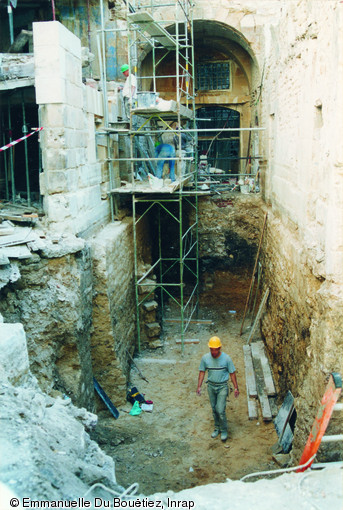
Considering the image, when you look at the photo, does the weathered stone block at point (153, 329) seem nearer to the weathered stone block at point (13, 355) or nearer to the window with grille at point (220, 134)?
the weathered stone block at point (13, 355)

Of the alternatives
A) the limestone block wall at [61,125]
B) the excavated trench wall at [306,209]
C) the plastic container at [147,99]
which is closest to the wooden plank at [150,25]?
the plastic container at [147,99]

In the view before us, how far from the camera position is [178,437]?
7055 millimetres

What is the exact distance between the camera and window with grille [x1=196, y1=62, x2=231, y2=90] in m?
14.9

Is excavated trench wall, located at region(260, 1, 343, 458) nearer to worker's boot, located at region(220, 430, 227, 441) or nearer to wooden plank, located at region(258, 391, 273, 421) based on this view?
wooden plank, located at region(258, 391, 273, 421)

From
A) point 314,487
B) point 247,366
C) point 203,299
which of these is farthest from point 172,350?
point 314,487

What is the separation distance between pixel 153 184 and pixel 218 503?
6.98m

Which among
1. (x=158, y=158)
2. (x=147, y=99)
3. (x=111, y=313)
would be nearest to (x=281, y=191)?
(x=158, y=158)

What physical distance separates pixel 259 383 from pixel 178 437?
72.1 inches

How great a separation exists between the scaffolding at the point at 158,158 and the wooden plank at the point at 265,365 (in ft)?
4.91

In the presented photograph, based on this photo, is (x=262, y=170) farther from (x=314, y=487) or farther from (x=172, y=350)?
(x=314, y=487)

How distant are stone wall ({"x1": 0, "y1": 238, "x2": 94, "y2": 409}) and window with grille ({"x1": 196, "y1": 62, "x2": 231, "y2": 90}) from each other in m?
9.88

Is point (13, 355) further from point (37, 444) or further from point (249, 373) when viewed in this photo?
point (249, 373)

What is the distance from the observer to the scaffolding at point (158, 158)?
8.88 meters

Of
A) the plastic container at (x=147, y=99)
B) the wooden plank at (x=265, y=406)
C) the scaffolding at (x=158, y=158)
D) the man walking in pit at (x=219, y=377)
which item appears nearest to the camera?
the man walking in pit at (x=219, y=377)
